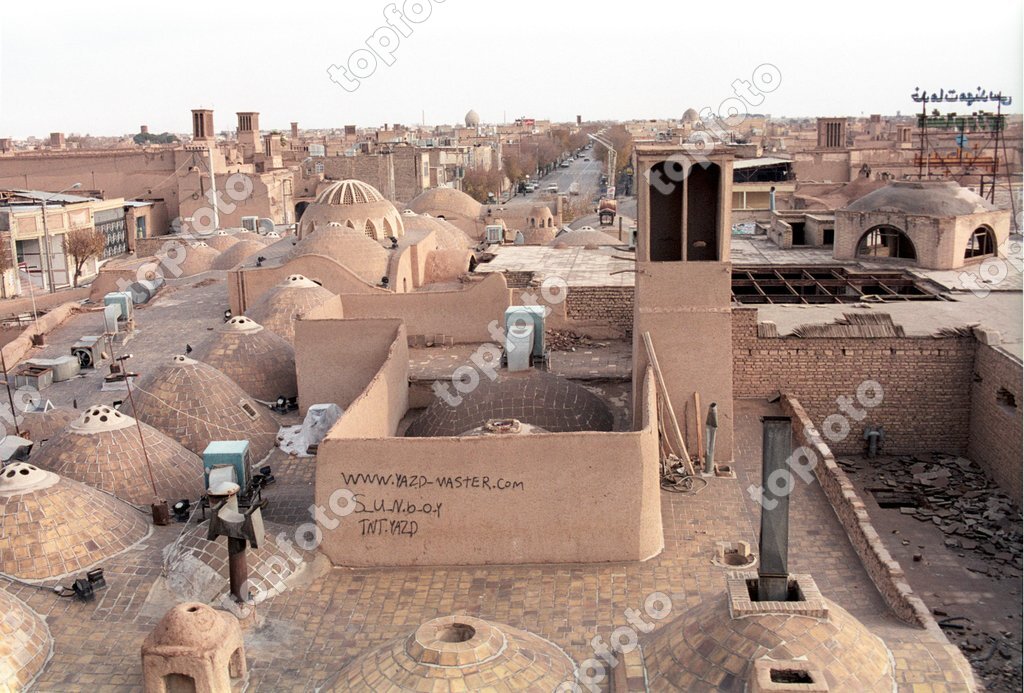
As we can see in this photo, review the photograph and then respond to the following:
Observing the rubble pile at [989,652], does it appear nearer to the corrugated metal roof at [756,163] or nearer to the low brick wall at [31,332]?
the low brick wall at [31,332]

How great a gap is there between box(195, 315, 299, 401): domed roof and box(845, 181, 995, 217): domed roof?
13.8 metres

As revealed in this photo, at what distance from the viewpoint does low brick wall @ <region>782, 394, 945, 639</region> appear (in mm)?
9984

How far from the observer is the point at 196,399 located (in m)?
15.3

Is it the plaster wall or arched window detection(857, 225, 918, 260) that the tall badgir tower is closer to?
the plaster wall

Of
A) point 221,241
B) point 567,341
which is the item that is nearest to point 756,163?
point 221,241

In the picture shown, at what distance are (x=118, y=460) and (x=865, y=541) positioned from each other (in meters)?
8.65

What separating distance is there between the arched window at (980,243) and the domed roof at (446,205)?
20207mm

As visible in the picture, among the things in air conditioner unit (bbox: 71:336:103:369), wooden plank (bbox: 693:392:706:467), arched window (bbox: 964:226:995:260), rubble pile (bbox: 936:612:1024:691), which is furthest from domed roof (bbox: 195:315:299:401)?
arched window (bbox: 964:226:995:260)

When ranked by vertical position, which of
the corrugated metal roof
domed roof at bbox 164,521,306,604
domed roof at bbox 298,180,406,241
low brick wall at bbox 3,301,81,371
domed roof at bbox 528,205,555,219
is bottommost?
domed roof at bbox 164,521,306,604

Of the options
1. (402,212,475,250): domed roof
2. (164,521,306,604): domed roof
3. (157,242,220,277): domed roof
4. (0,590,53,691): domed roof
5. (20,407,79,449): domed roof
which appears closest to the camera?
(0,590,53,691): domed roof

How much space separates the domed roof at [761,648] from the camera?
24.0 ft

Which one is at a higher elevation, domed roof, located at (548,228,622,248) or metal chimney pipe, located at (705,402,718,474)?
domed roof, located at (548,228,622,248)

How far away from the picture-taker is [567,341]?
65.6 ft

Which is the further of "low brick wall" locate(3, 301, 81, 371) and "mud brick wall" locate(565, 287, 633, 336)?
"low brick wall" locate(3, 301, 81, 371)
